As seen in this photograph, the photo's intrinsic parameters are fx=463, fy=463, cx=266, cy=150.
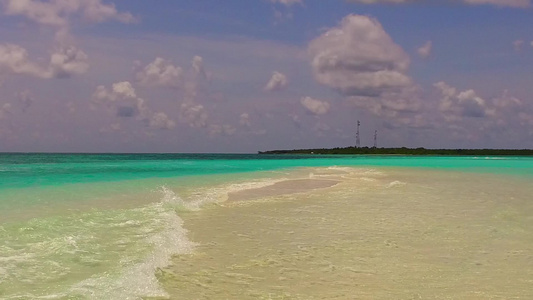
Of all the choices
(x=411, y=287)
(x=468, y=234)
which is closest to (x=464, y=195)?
(x=468, y=234)

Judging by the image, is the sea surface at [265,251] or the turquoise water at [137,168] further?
the turquoise water at [137,168]

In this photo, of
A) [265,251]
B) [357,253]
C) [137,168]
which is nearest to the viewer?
[357,253]

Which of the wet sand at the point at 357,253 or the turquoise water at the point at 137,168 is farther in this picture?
the turquoise water at the point at 137,168

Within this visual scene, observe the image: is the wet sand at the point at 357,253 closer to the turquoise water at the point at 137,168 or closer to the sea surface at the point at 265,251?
the sea surface at the point at 265,251

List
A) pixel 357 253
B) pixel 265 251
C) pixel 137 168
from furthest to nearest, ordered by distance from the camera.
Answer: pixel 137 168, pixel 265 251, pixel 357 253

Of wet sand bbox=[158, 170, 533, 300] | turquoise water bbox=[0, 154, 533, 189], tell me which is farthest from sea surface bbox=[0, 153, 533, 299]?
turquoise water bbox=[0, 154, 533, 189]

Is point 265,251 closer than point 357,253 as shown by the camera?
No

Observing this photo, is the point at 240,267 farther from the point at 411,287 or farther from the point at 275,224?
the point at 275,224

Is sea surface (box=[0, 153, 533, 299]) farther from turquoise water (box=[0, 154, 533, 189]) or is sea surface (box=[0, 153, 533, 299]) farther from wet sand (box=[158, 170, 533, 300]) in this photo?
turquoise water (box=[0, 154, 533, 189])

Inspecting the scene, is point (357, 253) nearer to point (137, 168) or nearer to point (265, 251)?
point (265, 251)

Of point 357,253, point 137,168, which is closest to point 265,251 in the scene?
point 357,253

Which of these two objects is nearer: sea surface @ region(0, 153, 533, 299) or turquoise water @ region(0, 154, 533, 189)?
sea surface @ region(0, 153, 533, 299)

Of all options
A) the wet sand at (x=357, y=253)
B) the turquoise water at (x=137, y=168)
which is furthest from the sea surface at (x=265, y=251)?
the turquoise water at (x=137, y=168)
